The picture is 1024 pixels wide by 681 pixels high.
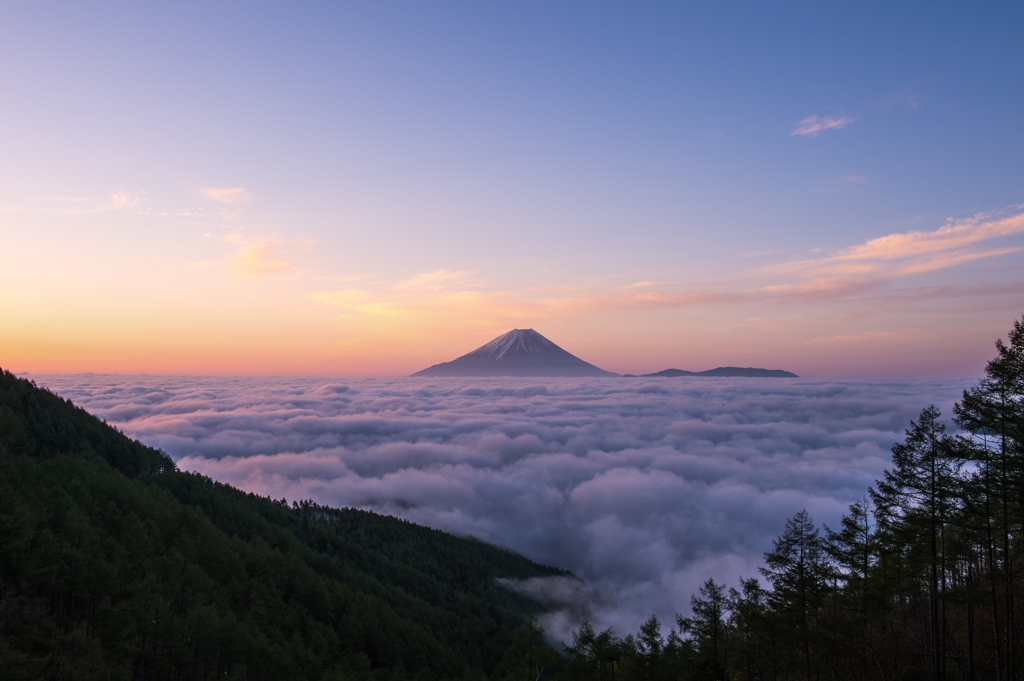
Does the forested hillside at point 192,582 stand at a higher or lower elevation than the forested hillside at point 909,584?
lower

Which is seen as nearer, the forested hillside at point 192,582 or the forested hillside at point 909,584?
the forested hillside at point 909,584

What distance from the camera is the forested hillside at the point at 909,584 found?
24.1 meters

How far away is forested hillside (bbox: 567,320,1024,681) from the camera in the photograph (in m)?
24.1

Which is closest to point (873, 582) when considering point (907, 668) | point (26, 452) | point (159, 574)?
point (907, 668)

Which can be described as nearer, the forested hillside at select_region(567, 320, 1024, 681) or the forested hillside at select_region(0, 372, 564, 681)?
the forested hillside at select_region(567, 320, 1024, 681)

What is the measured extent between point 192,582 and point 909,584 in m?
77.8

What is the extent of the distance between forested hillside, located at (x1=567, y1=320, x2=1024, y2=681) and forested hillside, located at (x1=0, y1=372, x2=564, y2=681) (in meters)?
41.6

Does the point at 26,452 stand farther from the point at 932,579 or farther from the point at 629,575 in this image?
the point at 629,575

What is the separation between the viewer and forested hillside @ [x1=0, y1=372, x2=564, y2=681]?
5281 centimetres

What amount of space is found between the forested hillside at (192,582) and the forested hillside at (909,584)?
136 feet

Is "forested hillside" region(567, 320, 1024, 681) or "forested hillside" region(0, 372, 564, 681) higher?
"forested hillside" region(567, 320, 1024, 681)

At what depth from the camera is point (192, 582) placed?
71375 mm

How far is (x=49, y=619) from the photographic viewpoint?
51.3 meters

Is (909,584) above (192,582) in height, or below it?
above
